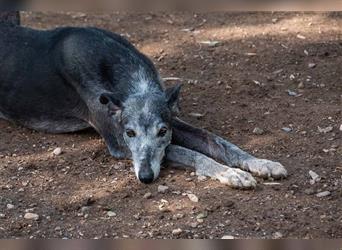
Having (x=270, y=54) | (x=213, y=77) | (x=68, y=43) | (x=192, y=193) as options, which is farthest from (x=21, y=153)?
(x=270, y=54)

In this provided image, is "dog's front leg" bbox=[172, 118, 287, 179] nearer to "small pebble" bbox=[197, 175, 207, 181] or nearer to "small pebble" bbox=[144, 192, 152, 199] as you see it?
"small pebble" bbox=[197, 175, 207, 181]

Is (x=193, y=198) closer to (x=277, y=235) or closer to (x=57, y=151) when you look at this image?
(x=277, y=235)

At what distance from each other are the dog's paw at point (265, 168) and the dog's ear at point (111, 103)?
119 cm

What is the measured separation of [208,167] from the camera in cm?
539

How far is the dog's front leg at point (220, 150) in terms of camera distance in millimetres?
5258

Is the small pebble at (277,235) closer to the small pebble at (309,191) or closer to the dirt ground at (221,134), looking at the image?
the dirt ground at (221,134)

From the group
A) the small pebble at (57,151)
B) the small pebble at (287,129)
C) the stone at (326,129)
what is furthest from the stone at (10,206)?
the stone at (326,129)

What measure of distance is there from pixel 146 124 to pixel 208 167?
24.3 inches

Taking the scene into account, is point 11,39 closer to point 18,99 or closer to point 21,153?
point 18,99

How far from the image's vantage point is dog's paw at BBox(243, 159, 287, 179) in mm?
5211

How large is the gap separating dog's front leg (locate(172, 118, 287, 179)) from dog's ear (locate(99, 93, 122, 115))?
0.55 m

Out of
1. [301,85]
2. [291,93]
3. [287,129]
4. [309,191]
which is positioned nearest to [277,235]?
[309,191]

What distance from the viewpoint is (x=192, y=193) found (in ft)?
16.7

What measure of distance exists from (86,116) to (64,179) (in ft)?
3.30
